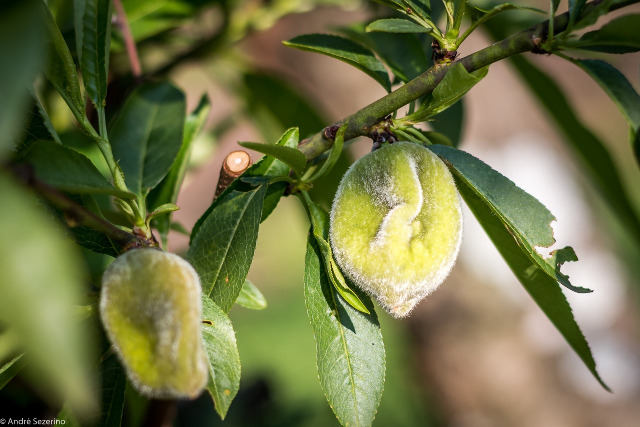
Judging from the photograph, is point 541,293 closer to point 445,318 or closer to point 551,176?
point 445,318

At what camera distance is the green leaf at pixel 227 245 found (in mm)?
645

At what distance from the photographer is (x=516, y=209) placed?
619 mm

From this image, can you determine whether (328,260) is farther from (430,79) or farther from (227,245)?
(430,79)

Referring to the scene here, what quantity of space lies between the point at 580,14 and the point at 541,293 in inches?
12.7

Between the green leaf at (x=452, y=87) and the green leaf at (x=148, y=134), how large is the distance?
342 mm

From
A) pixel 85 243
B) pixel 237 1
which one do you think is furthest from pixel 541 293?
pixel 237 1

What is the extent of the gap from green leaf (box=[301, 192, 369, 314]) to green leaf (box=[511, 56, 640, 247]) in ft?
1.76

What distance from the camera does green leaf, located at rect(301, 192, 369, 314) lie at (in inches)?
24.8

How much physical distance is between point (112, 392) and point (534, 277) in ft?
1.65

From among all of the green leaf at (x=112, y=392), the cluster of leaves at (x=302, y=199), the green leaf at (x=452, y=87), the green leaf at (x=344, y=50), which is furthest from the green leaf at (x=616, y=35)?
the green leaf at (x=112, y=392)

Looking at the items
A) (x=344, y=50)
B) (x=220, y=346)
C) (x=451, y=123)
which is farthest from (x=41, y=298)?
(x=451, y=123)

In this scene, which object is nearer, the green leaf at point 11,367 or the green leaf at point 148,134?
the green leaf at point 11,367

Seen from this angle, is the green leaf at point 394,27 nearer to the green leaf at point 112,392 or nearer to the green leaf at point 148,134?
the green leaf at point 148,134

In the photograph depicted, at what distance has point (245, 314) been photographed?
9.92 ft
